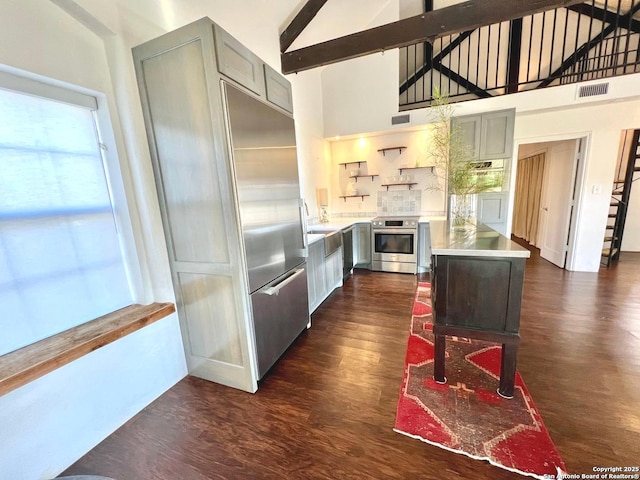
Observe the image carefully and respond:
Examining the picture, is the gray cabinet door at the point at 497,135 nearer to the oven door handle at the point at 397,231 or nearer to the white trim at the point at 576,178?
the white trim at the point at 576,178

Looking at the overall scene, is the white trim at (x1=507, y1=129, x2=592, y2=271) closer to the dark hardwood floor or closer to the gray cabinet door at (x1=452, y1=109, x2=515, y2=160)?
the gray cabinet door at (x1=452, y1=109, x2=515, y2=160)

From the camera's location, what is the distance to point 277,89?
212 centimetres

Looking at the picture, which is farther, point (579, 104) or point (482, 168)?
point (482, 168)

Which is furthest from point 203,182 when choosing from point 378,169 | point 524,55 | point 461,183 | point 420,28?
point 524,55

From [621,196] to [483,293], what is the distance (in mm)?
4851

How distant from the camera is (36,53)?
1331mm

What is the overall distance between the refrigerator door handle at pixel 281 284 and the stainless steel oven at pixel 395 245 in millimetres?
2245

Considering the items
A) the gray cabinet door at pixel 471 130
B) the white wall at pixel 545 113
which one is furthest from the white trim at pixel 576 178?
the gray cabinet door at pixel 471 130

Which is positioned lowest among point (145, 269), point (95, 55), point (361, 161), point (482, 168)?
point (145, 269)

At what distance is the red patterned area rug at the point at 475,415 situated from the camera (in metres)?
1.35

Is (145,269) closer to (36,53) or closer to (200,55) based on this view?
(36,53)

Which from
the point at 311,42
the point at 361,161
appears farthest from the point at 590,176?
the point at 311,42

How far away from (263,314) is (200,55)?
1.69m

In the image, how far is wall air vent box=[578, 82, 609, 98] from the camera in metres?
3.35
